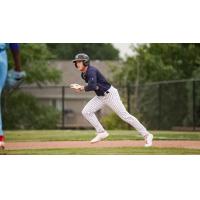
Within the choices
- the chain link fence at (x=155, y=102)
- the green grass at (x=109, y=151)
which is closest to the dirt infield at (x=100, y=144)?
the green grass at (x=109, y=151)

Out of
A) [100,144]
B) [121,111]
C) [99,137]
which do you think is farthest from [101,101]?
[100,144]

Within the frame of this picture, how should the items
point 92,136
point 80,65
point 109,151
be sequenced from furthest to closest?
point 92,136, point 80,65, point 109,151

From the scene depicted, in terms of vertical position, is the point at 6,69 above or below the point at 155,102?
above

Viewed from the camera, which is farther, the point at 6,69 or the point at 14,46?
the point at 6,69

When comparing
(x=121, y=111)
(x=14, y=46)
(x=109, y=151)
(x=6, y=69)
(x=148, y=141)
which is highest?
(x=14, y=46)

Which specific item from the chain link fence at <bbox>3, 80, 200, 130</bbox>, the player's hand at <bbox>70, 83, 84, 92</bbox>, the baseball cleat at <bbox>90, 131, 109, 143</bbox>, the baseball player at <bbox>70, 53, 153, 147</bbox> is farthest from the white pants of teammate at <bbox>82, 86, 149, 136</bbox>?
the chain link fence at <bbox>3, 80, 200, 130</bbox>

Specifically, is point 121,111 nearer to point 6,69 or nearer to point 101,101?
point 101,101

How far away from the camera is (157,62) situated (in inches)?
1006

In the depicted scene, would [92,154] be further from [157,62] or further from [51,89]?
[157,62]

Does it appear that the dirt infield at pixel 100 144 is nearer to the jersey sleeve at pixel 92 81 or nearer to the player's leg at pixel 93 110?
the player's leg at pixel 93 110

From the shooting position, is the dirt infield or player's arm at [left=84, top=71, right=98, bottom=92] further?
the dirt infield

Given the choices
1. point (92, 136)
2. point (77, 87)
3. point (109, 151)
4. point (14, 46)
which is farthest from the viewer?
point (92, 136)

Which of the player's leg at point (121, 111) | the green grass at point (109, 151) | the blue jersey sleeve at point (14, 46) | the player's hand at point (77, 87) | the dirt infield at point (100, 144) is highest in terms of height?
the blue jersey sleeve at point (14, 46)

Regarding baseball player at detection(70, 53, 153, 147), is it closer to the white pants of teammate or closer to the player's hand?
the white pants of teammate
